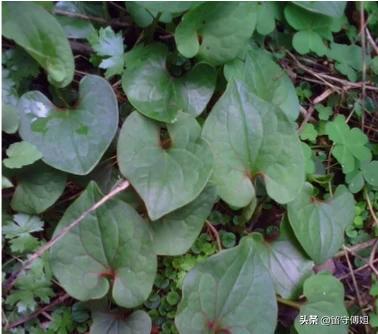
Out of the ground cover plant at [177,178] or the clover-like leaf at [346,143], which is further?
the clover-like leaf at [346,143]

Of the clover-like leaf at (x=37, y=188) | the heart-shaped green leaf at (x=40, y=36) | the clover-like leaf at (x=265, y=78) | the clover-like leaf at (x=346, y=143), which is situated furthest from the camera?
the clover-like leaf at (x=346, y=143)

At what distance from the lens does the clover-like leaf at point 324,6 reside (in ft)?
4.19

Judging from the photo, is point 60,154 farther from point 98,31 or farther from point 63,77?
point 98,31

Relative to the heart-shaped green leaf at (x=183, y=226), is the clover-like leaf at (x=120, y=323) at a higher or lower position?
lower

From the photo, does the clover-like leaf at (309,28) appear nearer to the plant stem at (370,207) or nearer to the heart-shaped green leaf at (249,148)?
the heart-shaped green leaf at (249,148)

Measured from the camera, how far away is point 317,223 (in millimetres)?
1235

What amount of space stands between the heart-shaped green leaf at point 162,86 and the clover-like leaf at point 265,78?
6cm

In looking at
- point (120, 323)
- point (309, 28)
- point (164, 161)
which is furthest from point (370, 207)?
point (120, 323)

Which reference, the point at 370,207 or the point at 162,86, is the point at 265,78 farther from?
the point at 370,207

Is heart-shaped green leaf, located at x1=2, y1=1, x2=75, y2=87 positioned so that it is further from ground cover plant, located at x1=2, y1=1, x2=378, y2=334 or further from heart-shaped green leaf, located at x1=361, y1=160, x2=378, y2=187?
heart-shaped green leaf, located at x1=361, y1=160, x2=378, y2=187

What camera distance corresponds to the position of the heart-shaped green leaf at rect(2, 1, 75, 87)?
103 cm

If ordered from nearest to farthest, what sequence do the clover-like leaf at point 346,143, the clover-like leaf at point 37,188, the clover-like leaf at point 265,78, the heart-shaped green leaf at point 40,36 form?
1. the heart-shaped green leaf at point 40,36
2. the clover-like leaf at point 37,188
3. the clover-like leaf at point 265,78
4. the clover-like leaf at point 346,143

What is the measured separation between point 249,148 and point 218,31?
10.1 inches

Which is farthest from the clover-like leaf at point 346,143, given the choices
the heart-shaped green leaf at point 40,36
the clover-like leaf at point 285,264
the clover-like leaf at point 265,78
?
the heart-shaped green leaf at point 40,36
